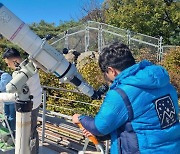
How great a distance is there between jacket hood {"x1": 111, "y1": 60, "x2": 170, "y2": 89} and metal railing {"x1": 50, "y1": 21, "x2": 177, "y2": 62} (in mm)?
8844

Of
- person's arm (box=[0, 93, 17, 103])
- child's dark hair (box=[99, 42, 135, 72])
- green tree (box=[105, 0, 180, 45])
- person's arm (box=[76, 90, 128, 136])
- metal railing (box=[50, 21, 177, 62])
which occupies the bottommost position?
person's arm (box=[0, 93, 17, 103])

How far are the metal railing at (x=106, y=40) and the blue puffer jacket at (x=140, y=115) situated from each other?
350 inches

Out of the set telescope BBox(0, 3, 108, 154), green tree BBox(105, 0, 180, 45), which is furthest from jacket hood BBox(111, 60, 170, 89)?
green tree BBox(105, 0, 180, 45)

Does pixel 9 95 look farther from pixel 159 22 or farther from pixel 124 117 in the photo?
pixel 159 22

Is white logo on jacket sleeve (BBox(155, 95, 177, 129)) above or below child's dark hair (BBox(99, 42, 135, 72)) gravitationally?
below

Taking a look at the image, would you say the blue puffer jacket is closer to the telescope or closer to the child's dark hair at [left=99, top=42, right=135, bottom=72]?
the child's dark hair at [left=99, top=42, right=135, bottom=72]

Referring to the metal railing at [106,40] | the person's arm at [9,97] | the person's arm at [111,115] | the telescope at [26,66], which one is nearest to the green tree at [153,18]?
the metal railing at [106,40]

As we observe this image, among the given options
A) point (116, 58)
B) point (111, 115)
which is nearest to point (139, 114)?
point (111, 115)

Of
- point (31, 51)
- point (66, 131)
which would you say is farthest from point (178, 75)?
point (31, 51)

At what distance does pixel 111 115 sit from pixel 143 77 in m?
0.29

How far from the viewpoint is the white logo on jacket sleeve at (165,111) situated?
187 cm

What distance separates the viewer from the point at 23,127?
239 cm

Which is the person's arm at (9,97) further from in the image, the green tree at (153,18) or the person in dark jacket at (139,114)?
the green tree at (153,18)

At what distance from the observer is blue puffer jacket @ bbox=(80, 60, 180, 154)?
1832 millimetres
